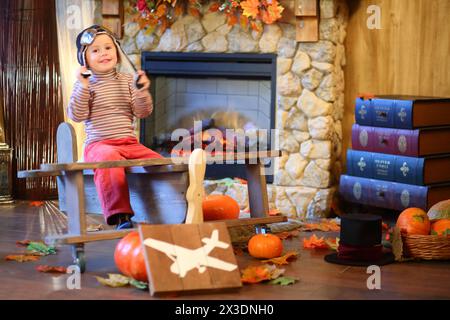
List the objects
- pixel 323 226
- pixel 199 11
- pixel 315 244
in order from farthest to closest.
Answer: pixel 199 11 < pixel 323 226 < pixel 315 244

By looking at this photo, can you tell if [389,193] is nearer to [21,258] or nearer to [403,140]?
[403,140]

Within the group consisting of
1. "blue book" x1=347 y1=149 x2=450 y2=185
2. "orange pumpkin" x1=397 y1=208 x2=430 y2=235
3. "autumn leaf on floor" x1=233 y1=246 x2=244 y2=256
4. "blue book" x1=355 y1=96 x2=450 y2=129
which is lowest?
"autumn leaf on floor" x1=233 y1=246 x2=244 y2=256

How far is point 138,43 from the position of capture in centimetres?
532

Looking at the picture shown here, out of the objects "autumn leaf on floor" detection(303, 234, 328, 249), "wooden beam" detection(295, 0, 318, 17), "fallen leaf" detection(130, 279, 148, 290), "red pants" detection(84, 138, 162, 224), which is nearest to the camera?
"fallen leaf" detection(130, 279, 148, 290)

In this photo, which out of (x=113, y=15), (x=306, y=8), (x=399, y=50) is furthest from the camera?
(x=113, y=15)

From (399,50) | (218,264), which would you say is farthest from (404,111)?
(218,264)

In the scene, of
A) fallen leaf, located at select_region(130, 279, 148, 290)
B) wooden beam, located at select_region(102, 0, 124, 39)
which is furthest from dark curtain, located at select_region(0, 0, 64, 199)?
fallen leaf, located at select_region(130, 279, 148, 290)

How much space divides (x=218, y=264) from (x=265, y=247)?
1.94ft

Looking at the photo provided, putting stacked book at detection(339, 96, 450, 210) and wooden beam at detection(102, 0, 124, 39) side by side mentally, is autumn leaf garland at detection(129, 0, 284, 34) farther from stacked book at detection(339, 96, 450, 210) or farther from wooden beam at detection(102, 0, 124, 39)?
stacked book at detection(339, 96, 450, 210)

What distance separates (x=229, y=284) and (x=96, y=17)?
2931 mm

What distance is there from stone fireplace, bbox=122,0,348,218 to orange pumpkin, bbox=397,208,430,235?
4.40 ft

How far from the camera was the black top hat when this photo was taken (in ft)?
11.1

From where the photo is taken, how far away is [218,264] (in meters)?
2.99

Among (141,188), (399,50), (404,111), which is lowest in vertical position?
(141,188)
